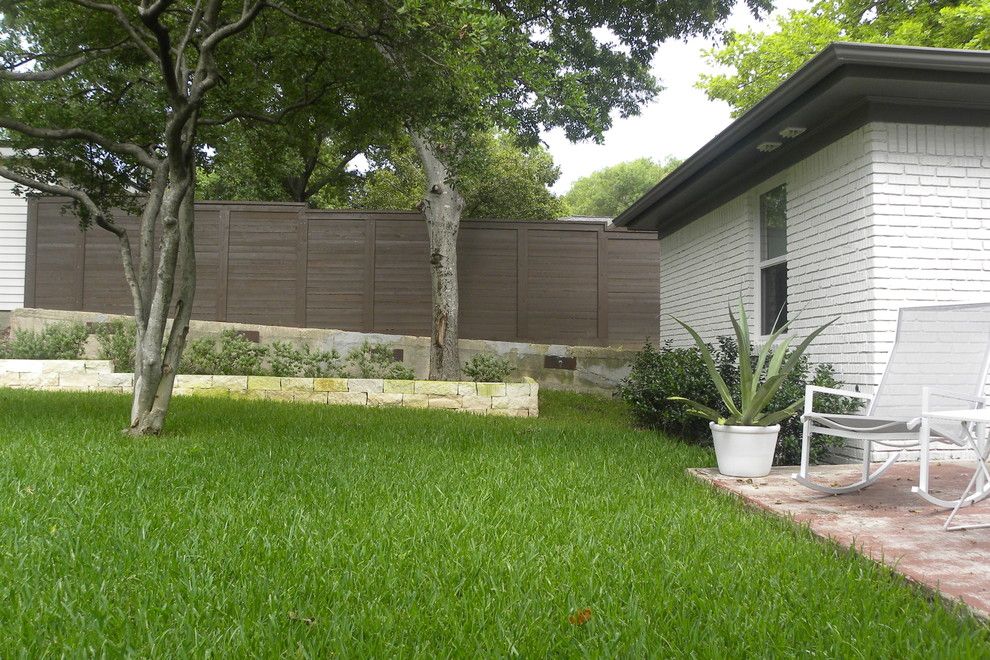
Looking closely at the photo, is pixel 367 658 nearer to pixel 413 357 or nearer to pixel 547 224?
pixel 413 357

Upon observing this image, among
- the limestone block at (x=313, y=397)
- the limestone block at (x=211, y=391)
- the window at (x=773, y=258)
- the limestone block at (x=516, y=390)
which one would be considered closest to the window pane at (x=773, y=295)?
the window at (x=773, y=258)

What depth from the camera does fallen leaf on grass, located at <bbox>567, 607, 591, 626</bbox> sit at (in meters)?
2.18

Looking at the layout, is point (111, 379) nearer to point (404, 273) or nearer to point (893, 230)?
point (404, 273)

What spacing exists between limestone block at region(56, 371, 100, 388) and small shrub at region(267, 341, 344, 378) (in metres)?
2.24

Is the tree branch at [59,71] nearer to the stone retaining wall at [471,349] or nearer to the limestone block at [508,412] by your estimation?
the stone retaining wall at [471,349]

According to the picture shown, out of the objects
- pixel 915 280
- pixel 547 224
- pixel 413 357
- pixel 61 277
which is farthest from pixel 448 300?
pixel 61 277

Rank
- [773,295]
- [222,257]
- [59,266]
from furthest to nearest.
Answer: [59,266] → [222,257] → [773,295]

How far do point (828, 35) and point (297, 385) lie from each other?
15491 mm

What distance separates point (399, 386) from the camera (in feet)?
29.1

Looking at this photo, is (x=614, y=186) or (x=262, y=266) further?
(x=614, y=186)

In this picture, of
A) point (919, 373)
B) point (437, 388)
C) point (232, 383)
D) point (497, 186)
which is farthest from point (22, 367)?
point (497, 186)

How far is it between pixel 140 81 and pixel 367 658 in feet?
22.4

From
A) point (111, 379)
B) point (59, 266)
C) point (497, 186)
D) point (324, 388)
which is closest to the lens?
point (324, 388)

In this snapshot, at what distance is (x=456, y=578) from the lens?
2543 millimetres
